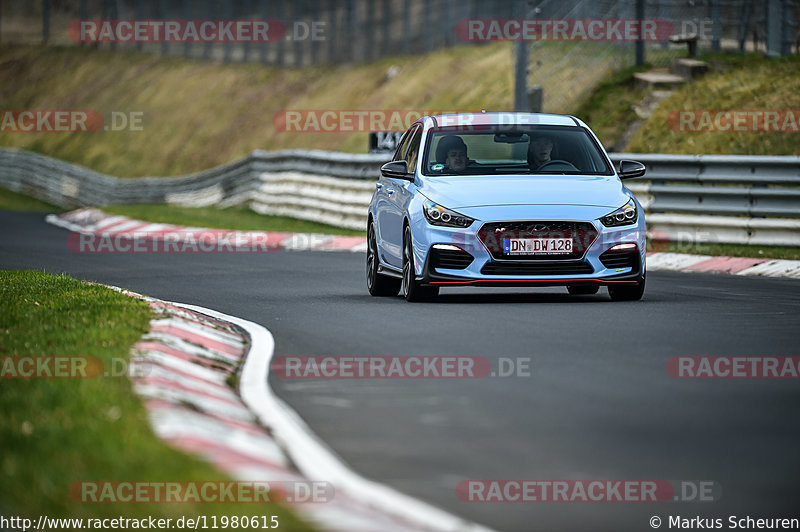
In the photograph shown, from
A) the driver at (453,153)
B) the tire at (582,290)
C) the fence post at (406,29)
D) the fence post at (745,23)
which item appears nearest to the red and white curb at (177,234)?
the tire at (582,290)

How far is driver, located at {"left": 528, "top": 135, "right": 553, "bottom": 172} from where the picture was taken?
1474 centimetres

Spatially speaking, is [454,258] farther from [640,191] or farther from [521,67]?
[521,67]

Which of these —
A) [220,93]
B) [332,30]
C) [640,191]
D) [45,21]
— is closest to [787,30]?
[640,191]

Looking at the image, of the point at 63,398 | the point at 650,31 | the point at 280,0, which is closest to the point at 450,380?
the point at 63,398

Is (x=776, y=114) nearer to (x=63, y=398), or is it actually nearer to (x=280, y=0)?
(x=63, y=398)

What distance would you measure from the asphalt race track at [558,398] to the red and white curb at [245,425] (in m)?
0.16

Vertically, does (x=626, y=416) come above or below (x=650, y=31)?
below

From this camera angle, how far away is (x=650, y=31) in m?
32.2

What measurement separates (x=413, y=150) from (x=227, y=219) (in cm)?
1722

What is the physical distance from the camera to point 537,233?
13539 millimetres

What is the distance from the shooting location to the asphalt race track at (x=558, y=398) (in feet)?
20.7

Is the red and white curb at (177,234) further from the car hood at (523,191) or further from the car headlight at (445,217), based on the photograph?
the car headlight at (445,217)

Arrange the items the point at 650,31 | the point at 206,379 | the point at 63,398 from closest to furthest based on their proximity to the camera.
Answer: the point at 63,398
the point at 206,379
the point at 650,31

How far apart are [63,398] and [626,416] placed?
2.71 meters
